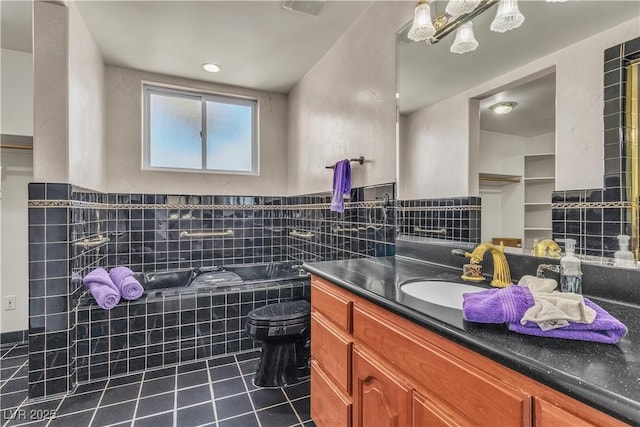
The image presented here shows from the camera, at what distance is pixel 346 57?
2.36 meters

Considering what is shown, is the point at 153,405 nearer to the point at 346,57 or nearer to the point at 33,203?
the point at 33,203

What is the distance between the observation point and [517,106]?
1.28m

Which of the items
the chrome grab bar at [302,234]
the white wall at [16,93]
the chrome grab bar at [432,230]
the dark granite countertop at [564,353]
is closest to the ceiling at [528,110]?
the chrome grab bar at [432,230]

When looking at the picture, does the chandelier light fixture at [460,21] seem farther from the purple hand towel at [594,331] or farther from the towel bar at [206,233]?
the towel bar at [206,233]

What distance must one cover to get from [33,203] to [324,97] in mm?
2214

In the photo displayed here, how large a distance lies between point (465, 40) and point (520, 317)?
1.33 metres

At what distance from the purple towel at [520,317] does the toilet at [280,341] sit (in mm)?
1381

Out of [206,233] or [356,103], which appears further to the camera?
[206,233]

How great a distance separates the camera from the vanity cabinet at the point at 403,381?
0.62m

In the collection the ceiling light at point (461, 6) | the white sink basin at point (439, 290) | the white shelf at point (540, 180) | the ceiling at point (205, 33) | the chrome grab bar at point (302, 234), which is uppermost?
the ceiling at point (205, 33)

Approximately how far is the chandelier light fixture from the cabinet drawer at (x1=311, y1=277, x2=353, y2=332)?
4.32ft

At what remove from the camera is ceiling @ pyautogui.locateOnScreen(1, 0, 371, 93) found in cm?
207

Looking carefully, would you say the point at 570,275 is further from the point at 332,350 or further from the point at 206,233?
the point at 206,233

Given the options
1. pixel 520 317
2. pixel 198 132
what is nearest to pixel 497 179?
pixel 520 317
